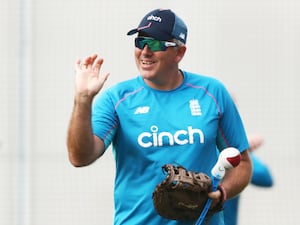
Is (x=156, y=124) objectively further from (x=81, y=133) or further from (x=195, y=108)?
(x=81, y=133)

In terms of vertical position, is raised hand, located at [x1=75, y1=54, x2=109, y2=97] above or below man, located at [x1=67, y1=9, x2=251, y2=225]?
above

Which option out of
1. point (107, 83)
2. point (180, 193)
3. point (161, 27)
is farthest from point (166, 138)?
point (107, 83)

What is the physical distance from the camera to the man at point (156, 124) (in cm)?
613

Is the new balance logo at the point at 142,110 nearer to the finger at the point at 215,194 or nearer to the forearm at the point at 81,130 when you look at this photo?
the forearm at the point at 81,130

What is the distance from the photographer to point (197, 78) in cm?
647

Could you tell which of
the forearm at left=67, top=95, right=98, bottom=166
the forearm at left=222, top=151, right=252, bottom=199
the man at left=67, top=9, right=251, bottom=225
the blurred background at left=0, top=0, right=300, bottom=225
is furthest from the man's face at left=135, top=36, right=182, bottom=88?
the blurred background at left=0, top=0, right=300, bottom=225

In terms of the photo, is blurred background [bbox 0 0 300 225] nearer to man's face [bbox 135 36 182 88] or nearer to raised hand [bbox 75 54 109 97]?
man's face [bbox 135 36 182 88]

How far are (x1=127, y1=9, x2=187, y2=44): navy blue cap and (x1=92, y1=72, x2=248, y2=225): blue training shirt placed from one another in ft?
0.91

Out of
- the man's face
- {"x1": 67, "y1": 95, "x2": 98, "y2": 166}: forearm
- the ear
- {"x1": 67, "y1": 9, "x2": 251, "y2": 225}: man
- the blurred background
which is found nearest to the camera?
{"x1": 67, "y1": 95, "x2": 98, "y2": 166}: forearm

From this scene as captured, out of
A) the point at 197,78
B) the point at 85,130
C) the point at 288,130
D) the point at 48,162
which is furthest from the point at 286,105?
the point at 85,130

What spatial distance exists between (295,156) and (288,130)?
0.87 feet

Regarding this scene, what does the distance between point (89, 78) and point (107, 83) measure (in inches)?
160

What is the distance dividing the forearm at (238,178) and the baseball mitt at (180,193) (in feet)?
0.81

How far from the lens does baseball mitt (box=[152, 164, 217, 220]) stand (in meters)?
5.94
